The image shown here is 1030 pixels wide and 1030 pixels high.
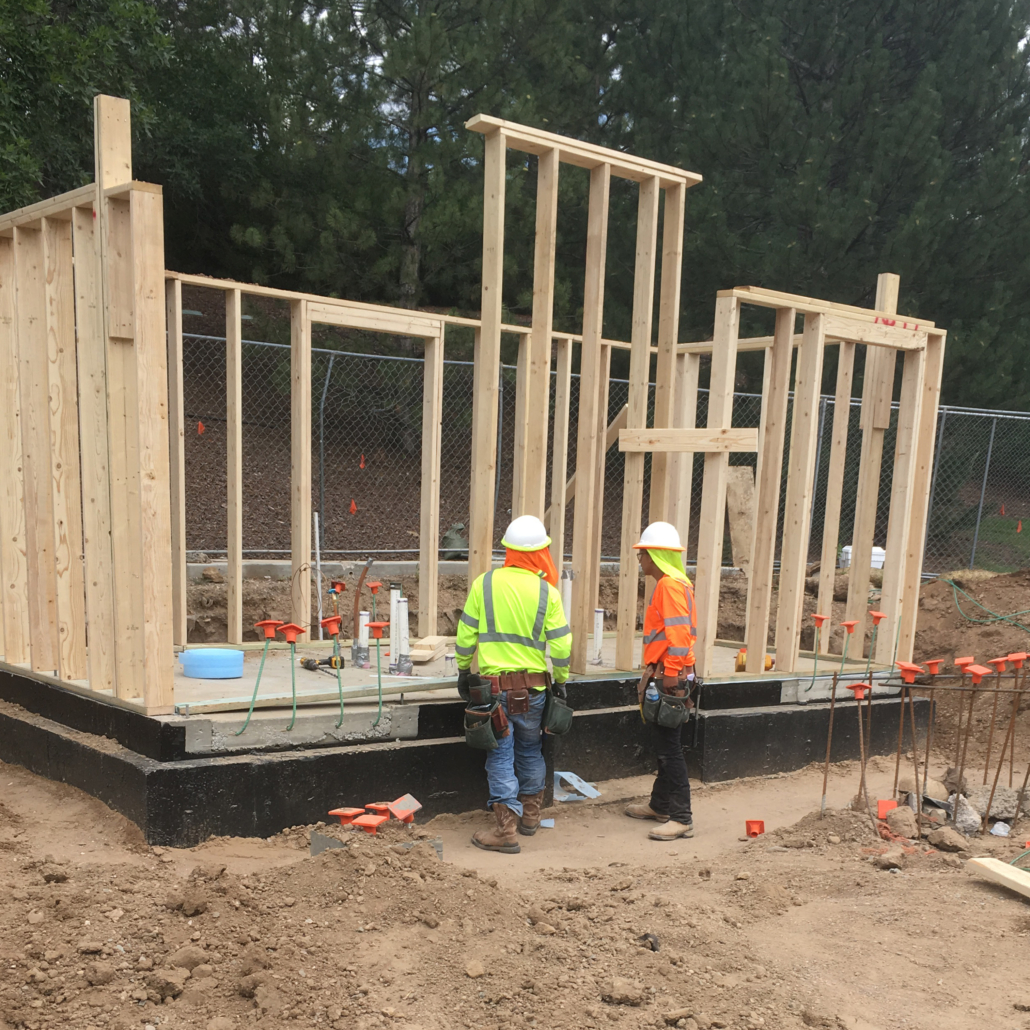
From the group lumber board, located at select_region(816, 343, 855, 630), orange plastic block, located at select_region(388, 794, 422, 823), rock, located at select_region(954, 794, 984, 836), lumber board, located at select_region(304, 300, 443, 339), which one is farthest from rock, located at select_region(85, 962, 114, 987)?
lumber board, located at select_region(816, 343, 855, 630)

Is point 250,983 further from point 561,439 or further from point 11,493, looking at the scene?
point 561,439

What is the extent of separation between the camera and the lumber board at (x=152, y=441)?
16.3ft

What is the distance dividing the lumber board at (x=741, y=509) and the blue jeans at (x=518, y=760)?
691 centimetres

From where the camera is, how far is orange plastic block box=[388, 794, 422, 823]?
528 centimetres

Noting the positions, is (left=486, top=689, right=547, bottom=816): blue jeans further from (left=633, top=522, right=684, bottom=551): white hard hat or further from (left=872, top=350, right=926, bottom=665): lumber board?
(left=872, top=350, right=926, bottom=665): lumber board

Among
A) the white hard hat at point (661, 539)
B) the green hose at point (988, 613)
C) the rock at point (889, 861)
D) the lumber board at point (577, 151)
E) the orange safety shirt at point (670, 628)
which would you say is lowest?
the rock at point (889, 861)

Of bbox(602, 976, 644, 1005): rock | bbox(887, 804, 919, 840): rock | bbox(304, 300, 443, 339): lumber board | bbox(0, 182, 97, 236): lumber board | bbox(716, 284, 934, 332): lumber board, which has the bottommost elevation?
bbox(887, 804, 919, 840): rock

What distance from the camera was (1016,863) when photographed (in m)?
5.29

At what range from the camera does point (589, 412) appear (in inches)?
269

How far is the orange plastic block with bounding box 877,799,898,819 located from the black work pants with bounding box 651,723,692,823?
1.21m

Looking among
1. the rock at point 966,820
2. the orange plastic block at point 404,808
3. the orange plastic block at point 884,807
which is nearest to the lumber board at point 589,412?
the orange plastic block at point 404,808

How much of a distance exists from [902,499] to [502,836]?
187 inches

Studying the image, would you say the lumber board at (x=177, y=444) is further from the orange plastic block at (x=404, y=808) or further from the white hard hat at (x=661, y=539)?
the white hard hat at (x=661, y=539)

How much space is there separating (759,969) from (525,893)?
4.34 feet
